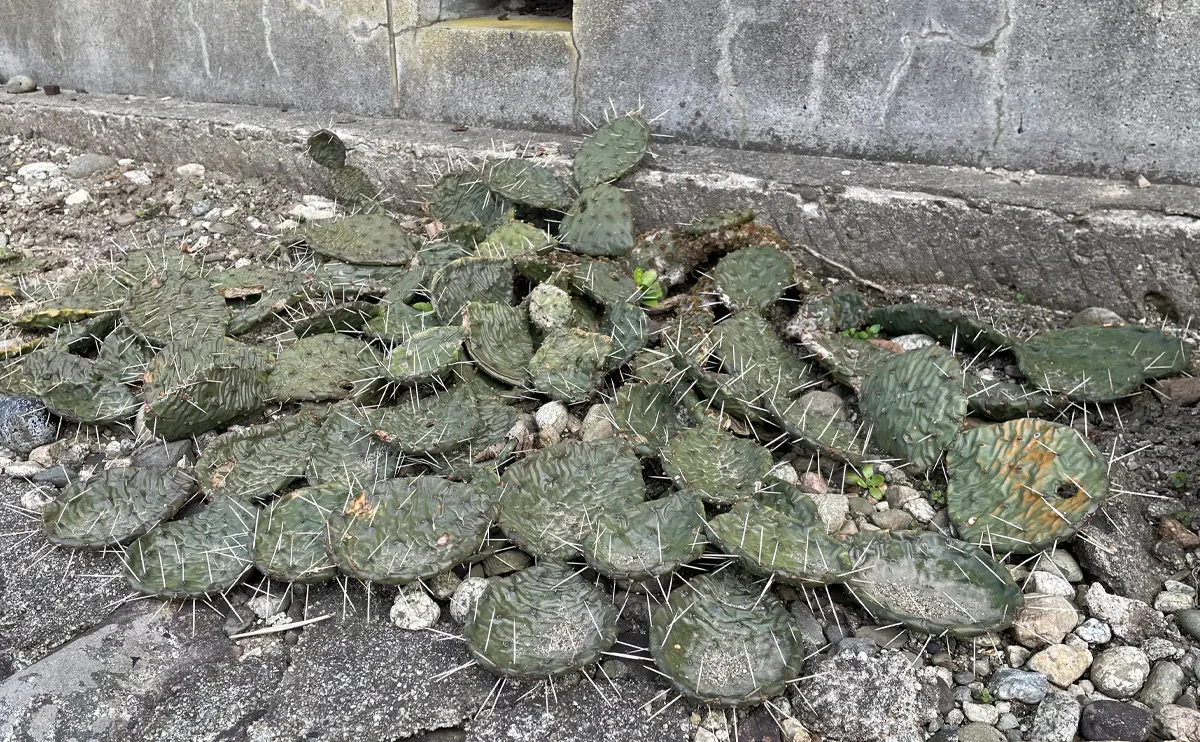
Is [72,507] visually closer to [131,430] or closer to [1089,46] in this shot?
[131,430]

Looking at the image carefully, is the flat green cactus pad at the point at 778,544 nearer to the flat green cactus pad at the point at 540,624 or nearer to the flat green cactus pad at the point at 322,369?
the flat green cactus pad at the point at 540,624

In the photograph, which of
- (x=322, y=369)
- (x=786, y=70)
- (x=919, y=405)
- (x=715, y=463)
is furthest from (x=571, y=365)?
(x=786, y=70)

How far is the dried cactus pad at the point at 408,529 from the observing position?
1685mm

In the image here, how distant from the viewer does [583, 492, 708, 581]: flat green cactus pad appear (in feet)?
5.40

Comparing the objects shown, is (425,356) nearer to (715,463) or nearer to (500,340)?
(500,340)

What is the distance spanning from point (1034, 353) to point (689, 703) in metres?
1.28

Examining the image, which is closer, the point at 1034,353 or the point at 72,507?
the point at 72,507

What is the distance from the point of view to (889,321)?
235 cm

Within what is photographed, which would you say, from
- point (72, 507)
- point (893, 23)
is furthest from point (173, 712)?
point (893, 23)

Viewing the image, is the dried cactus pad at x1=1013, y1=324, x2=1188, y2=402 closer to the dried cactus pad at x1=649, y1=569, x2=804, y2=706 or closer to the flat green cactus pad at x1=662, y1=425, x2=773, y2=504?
the flat green cactus pad at x1=662, y1=425, x2=773, y2=504

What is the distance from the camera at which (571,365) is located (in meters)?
2.16

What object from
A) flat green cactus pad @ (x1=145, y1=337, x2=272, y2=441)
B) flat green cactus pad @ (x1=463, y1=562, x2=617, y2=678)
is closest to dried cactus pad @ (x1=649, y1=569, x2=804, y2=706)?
flat green cactus pad @ (x1=463, y1=562, x2=617, y2=678)

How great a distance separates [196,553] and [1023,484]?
5.80ft

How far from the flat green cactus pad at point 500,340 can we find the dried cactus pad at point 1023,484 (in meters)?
1.09
